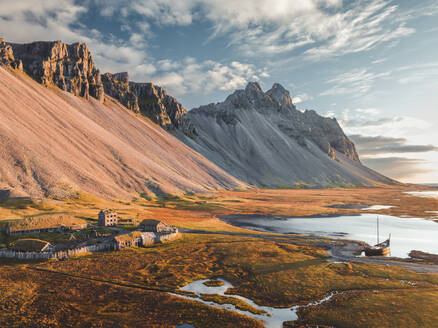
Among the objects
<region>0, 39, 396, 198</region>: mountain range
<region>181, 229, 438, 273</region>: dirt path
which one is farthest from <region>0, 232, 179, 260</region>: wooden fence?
<region>0, 39, 396, 198</region>: mountain range

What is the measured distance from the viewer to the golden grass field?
92.9 ft

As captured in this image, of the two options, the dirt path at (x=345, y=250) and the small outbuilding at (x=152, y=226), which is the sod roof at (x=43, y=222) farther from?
the dirt path at (x=345, y=250)

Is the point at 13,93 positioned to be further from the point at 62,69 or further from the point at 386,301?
the point at 386,301

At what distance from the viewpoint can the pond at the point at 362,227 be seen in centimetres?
7019

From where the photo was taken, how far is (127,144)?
508 ft

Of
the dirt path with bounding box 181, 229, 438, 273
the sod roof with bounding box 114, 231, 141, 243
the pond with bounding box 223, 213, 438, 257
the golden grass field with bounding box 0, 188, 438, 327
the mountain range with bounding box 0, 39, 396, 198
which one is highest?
the mountain range with bounding box 0, 39, 396, 198

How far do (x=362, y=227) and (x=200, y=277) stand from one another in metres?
71.3

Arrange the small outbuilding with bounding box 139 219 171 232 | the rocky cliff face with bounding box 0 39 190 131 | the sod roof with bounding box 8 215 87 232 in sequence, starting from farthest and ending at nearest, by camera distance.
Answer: the rocky cliff face with bounding box 0 39 190 131, the small outbuilding with bounding box 139 219 171 232, the sod roof with bounding box 8 215 87 232

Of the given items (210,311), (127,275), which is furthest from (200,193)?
(210,311)

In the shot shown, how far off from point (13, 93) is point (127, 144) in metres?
56.2

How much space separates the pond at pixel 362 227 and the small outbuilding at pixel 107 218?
39868 mm

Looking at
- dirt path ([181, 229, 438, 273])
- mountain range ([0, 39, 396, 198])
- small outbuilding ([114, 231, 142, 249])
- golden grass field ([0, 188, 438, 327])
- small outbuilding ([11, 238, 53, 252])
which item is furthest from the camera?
mountain range ([0, 39, 396, 198])

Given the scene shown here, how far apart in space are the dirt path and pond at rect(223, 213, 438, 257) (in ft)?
25.5

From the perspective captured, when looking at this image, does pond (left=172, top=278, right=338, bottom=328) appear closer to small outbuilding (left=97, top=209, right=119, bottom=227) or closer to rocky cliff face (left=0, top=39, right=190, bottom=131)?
small outbuilding (left=97, top=209, right=119, bottom=227)
